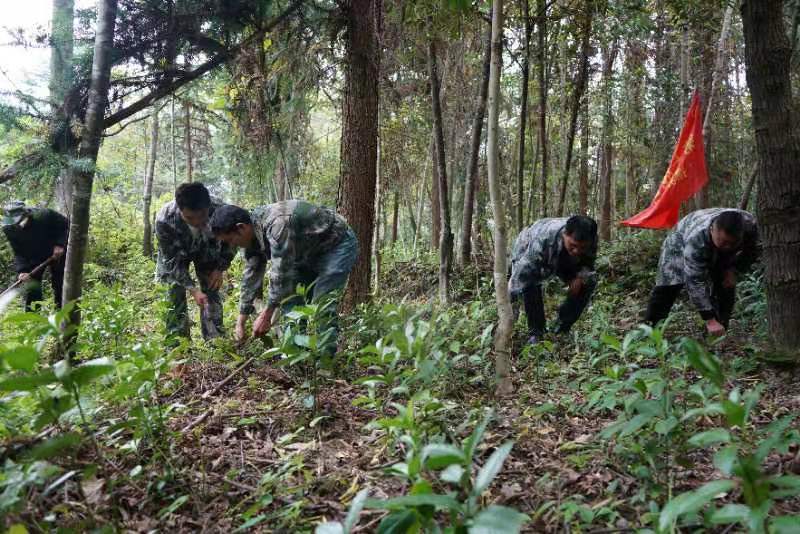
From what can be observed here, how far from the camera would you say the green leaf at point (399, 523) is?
122 centimetres

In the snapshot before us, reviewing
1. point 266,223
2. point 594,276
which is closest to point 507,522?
point 266,223

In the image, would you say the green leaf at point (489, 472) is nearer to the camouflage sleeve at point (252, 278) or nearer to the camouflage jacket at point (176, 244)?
the camouflage sleeve at point (252, 278)

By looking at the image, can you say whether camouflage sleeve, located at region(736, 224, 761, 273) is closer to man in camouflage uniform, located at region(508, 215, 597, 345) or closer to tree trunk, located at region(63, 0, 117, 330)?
man in camouflage uniform, located at region(508, 215, 597, 345)

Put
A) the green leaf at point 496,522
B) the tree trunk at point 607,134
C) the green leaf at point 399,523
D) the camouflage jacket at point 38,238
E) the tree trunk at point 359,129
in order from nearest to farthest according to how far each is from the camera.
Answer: the green leaf at point 496,522 < the green leaf at point 399,523 < the tree trunk at point 359,129 < the camouflage jacket at point 38,238 < the tree trunk at point 607,134

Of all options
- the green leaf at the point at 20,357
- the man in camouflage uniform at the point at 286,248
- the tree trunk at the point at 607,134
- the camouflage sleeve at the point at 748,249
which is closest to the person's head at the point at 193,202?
the man in camouflage uniform at the point at 286,248

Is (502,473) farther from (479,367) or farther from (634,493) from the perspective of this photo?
(479,367)

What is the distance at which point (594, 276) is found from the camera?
5.16 m

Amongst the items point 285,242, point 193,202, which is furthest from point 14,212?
point 285,242

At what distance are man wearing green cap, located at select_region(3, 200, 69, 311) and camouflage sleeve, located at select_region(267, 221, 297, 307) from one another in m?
3.15

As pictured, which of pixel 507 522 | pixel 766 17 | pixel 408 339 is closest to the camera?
pixel 507 522

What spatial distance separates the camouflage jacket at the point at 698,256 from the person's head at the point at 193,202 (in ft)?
13.0

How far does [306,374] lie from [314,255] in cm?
116

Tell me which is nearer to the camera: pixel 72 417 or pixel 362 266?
pixel 72 417

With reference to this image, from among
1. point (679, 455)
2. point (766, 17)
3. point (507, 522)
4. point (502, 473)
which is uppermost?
point (766, 17)
